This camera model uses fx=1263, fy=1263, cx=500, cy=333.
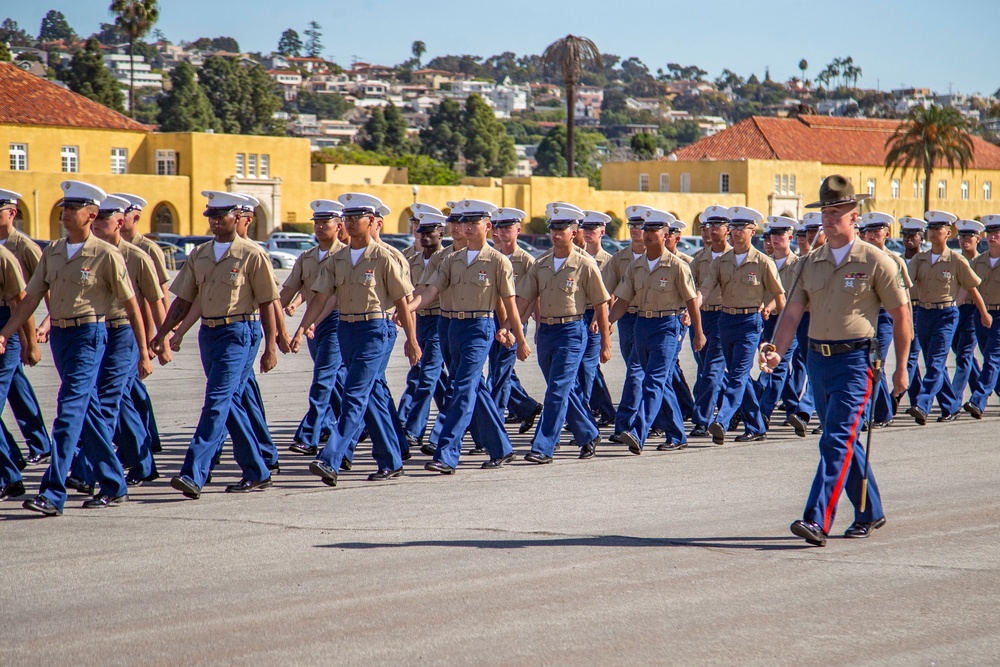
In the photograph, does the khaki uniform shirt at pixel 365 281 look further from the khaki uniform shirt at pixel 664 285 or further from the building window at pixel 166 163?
the building window at pixel 166 163

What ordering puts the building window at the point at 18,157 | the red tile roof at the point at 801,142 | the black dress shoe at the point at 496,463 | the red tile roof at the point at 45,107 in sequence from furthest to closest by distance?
the red tile roof at the point at 801,142
the red tile roof at the point at 45,107
the building window at the point at 18,157
the black dress shoe at the point at 496,463

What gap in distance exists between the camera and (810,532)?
6957mm

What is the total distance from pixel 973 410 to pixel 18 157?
5939 cm

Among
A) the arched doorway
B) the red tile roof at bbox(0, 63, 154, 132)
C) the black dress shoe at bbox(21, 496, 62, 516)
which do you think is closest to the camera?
the black dress shoe at bbox(21, 496, 62, 516)

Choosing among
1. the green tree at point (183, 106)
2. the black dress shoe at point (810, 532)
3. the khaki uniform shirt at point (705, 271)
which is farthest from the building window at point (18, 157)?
the black dress shoe at point (810, 532)

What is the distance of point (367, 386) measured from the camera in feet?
30.4

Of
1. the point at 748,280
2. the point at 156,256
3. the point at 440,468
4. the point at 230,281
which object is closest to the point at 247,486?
the point at 230,281

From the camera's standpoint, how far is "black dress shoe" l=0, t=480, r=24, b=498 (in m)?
8.41

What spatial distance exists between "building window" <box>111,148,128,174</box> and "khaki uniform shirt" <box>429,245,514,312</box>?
6051 centimetres

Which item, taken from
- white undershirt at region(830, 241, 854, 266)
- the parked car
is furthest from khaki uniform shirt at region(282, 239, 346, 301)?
the parked car

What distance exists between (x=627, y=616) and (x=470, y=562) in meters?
1.23

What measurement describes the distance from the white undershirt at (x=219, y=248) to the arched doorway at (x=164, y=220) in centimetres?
5565

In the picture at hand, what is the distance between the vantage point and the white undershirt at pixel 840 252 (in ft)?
24.1

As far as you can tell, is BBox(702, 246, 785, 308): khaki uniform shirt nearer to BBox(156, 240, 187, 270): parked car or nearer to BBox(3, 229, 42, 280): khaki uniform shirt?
BBox(3, 229, 42, 280): khaki uniform shirt
